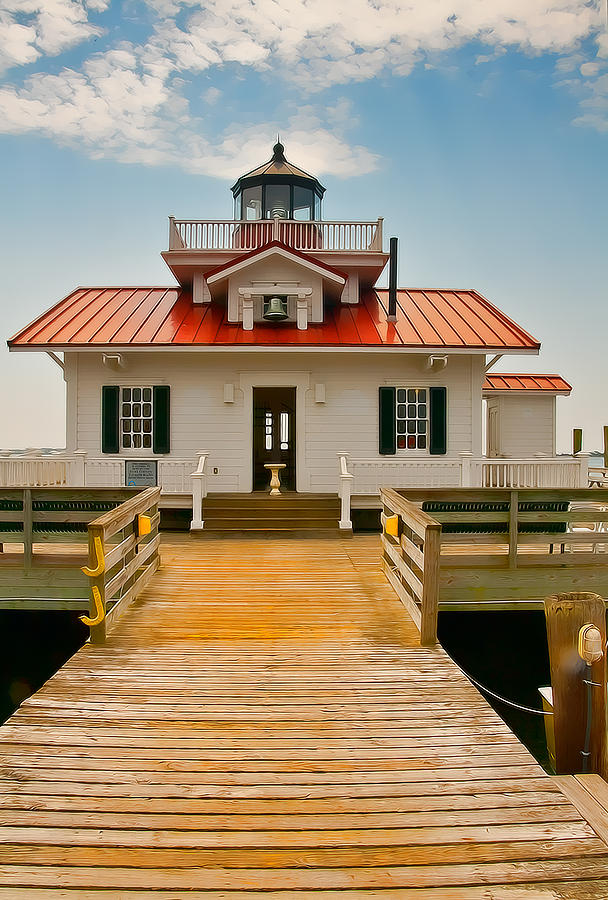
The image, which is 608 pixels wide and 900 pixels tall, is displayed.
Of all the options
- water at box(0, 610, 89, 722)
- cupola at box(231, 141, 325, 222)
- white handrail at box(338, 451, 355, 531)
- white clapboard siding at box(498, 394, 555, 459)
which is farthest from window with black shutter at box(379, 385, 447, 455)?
water at box(0, 610, 89, 722)

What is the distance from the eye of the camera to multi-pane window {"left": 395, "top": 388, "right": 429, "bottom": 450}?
12.6 metres

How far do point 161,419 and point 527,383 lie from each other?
9.84 meters

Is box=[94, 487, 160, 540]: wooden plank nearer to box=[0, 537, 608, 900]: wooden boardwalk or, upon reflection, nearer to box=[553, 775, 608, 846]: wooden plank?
box=[0, 537, 608, 900]: wooden boardwalk

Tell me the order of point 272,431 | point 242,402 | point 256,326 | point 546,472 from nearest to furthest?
point 546,472 → point 242,402 → point 256,326 → point 272,431

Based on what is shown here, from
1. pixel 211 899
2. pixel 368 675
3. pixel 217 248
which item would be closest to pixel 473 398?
pixel 217 248

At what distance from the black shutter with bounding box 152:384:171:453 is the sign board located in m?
0.82

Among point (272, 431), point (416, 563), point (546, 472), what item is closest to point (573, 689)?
point (416, 563)

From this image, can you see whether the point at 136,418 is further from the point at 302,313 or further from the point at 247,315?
the point at 302,313

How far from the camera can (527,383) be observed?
16688mm

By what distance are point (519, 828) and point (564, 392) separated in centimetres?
1513

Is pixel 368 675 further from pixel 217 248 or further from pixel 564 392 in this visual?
pixel 564 392

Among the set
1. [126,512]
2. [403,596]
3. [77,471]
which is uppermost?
[77,471]

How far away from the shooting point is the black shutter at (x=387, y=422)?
40.5 feet

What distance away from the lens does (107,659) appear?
5.09 m
